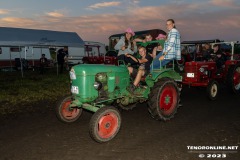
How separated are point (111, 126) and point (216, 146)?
1757 mm

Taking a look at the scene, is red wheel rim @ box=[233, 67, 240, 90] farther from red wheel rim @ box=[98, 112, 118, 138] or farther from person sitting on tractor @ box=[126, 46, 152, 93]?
red wheel rim @ box=[98, 112, 118, 138]

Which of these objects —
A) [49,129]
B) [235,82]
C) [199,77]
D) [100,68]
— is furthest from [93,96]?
[235,82]

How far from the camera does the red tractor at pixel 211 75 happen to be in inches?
308

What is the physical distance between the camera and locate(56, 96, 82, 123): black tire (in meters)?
5.04

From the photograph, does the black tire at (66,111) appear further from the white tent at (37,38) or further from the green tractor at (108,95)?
the white tent at (37,38)

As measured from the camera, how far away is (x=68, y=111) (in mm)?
5230

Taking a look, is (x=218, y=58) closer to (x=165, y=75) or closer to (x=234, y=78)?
(x=234, y=78)

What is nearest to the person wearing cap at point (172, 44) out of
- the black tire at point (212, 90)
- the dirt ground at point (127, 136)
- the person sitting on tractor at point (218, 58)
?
the dirt ground at point (127, 136)

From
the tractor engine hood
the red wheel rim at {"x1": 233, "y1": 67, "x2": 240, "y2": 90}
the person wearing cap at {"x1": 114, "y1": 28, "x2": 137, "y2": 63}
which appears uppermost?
the person wearing cap at {"x1": 114, "y1": 28, "x2": 137, "y2": 63}

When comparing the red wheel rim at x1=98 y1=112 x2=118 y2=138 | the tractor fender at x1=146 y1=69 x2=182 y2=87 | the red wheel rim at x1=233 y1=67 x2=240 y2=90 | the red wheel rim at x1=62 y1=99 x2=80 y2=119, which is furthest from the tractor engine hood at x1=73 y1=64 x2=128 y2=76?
the red wheel rim at x1=233 y1=67 x2=240 y2=90

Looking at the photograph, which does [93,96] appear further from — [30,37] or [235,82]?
[30,37]

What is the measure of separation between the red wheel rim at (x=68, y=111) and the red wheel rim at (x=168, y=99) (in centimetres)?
186

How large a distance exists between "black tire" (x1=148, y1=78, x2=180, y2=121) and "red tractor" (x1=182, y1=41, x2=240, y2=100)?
2.37 meters

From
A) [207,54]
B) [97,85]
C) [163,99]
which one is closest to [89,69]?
[97,85]
